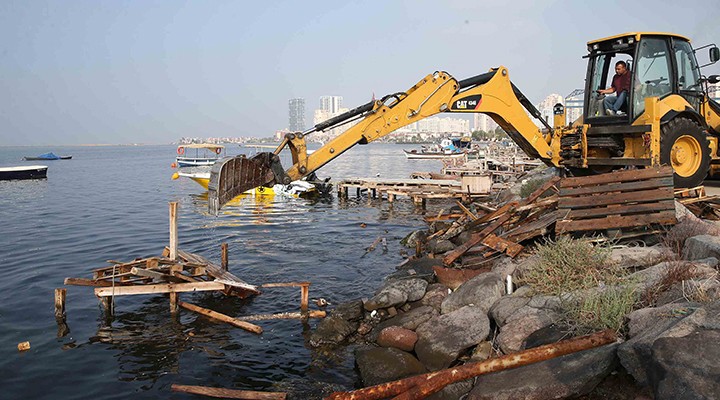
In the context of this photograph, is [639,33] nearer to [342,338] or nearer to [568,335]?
[568,335]

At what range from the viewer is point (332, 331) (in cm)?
962

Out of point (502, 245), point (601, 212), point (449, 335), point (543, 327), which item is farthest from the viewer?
point (502, 245)

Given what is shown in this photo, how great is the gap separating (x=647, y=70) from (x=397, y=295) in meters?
7.44

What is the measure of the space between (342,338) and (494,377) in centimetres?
383

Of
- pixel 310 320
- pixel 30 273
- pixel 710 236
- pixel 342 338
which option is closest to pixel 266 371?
pixel 342 338

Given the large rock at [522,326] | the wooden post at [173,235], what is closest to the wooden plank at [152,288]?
the wooden post at [173,235]

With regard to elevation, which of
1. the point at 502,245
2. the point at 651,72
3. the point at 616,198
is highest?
the point at 651,72

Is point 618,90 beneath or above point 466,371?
above

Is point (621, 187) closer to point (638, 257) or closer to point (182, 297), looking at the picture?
point (638, 257)

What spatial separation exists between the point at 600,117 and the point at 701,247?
17.0 feet

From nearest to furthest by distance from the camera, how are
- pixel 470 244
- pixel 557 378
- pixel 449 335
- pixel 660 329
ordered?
pixel 660 329
pixel 557 378
pixel 449 335
pixel 470 244

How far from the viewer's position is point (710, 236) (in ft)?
27.3

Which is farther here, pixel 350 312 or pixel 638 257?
pixel 350 312

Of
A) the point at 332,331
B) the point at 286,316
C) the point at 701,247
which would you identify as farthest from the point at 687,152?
the point at 286,316
